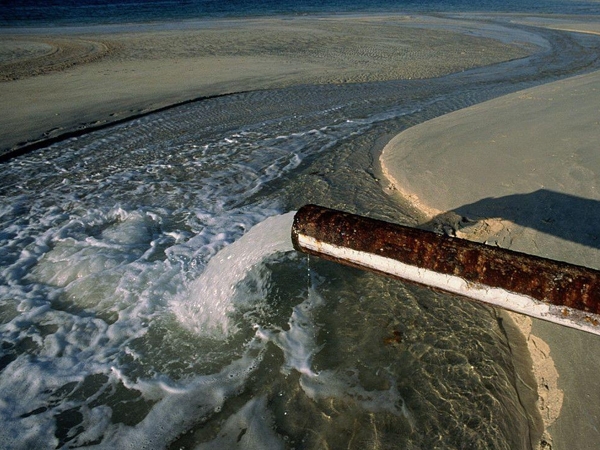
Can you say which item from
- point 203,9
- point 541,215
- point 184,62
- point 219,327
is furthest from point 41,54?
point 203,9

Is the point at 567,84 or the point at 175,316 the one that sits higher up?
the point at 567,84

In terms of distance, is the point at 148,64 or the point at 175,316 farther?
the point at 148,64

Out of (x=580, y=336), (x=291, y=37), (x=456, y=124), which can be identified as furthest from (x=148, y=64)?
(x=580, y=336)

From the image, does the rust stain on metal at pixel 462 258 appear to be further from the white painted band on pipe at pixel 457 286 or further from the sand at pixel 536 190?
the sand at pixel 536 190

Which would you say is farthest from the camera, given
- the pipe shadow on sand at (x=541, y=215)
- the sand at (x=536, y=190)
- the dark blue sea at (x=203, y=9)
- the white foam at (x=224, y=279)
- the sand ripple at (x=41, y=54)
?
the dark blue sea at (x=203, y=9)

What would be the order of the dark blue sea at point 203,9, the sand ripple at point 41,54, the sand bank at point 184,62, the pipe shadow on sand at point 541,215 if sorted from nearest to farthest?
the pipe shadow on sand at point 541,215
the sand bank at point 184,62
the sand ripple at point 41,54
the dark blue sea at point 203,9

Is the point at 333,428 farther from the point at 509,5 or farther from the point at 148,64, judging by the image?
the point at 509,5

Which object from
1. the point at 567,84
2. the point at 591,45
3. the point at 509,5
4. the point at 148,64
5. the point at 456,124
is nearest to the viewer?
the point at 456,124

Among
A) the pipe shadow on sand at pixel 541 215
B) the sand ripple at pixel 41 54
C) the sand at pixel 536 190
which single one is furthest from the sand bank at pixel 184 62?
the pipe shadow on sand at pixel 541 215
